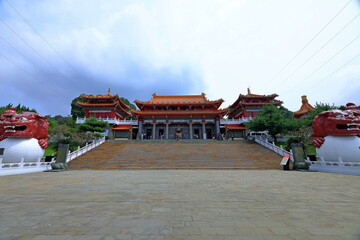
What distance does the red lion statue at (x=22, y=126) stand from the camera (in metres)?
10.2

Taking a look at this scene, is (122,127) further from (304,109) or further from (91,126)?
(304,109)

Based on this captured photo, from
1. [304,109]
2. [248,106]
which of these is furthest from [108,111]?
[304,109]

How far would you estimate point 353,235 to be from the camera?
1987 millimetres

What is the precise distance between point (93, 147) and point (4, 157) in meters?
8.27

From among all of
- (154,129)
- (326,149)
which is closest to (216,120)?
(154,129)

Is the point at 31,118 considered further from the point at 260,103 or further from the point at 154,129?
the point at 260,103

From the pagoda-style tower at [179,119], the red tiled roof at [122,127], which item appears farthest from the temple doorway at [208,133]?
the red tiled roof at [122,127]

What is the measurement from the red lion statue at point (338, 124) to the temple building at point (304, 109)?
2421cm

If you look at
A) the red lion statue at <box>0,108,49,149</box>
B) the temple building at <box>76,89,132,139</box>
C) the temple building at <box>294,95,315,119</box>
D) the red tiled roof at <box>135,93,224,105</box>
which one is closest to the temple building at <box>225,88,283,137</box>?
the red tiled roof at <box>135,93,224,105</box>

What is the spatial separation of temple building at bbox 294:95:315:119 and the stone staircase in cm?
2081

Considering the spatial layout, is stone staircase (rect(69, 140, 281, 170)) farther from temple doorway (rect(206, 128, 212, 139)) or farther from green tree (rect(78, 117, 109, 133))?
temple doorway (rect(206, 128, 212, 139))

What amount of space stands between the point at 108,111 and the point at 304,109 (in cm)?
3718

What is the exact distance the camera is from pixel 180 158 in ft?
47.8

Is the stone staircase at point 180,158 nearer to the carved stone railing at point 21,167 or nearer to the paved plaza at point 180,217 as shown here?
the carved stone railing at point 21,167
